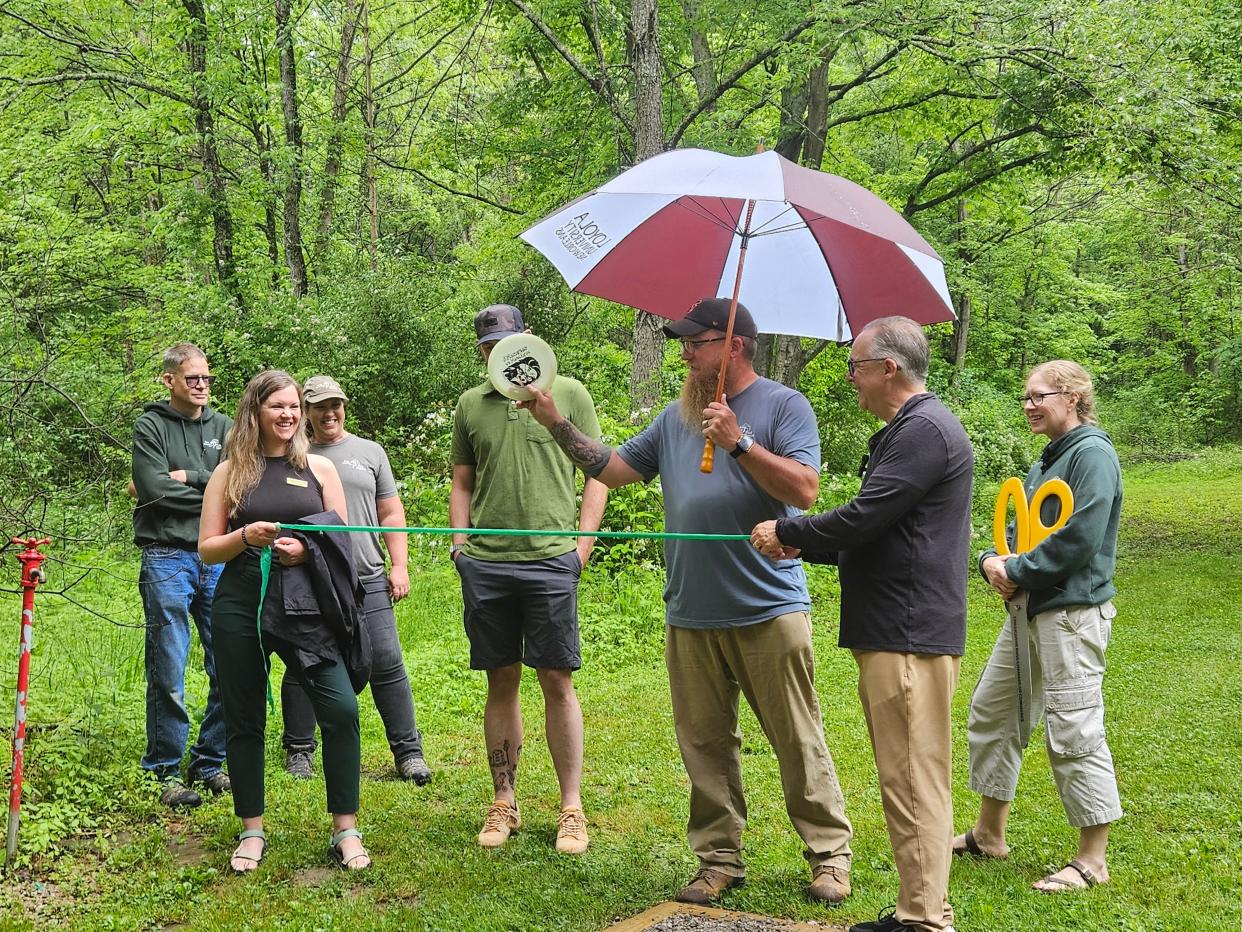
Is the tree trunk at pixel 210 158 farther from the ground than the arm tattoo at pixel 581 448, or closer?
farther from the ground

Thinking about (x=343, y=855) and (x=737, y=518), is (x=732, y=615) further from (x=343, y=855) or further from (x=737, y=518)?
(x=343, y=855)

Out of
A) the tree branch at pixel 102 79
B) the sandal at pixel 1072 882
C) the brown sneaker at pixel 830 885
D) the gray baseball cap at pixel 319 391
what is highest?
the tree branch at pixel 102 79

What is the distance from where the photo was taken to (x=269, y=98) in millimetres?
14703

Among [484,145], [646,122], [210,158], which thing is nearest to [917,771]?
[646,122]

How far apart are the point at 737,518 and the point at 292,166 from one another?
12845 mm

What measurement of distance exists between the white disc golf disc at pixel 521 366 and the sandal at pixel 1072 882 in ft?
8.51

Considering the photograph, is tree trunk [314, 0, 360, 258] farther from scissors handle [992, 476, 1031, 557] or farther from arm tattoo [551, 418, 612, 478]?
scissors handle [992, 476, 1031, 557]

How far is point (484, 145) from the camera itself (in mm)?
17078

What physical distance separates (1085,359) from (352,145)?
22.4m

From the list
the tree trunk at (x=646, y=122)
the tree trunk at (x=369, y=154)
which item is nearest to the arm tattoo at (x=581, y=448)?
the tree trunk at (x=646, y=122)

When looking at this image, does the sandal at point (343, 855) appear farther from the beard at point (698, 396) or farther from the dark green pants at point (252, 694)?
the beard at point (698, 396)

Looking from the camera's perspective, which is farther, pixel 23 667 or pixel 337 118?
pixel 337 118

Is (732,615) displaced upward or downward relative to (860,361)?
downward

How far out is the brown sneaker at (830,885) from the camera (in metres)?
3.85
